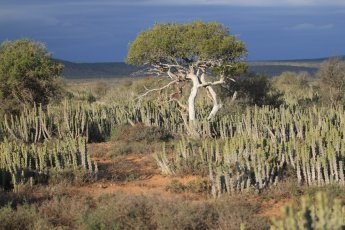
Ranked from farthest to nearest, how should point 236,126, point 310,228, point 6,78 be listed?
point 6,78, point 236,126, point 310,228

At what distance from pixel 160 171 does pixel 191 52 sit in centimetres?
615

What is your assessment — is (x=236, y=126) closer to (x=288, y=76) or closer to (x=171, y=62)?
(x=171, y=62)

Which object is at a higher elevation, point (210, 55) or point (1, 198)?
point (210, 55)

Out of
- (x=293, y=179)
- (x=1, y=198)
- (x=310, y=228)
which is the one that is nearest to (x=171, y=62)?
(x=293, y=179)

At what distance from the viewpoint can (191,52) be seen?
17.5m

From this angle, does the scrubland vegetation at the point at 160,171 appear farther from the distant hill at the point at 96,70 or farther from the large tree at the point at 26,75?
the distant hill at the point at 96,70

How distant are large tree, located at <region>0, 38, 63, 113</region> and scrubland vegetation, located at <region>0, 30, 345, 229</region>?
5 cm

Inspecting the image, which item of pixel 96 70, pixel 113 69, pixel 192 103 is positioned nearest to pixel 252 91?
pixel 192 103

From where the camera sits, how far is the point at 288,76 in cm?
4444

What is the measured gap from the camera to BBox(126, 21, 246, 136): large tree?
17.4 metres

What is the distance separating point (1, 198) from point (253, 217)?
4.34 m

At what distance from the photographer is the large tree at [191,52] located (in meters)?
17.4

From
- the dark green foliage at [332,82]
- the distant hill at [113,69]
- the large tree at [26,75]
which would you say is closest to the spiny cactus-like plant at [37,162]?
the large tree at [26,75]

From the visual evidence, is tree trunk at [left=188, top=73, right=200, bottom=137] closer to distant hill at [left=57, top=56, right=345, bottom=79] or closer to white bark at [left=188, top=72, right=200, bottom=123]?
white bark at [left=188, top=72, right=200, bottom=123]
